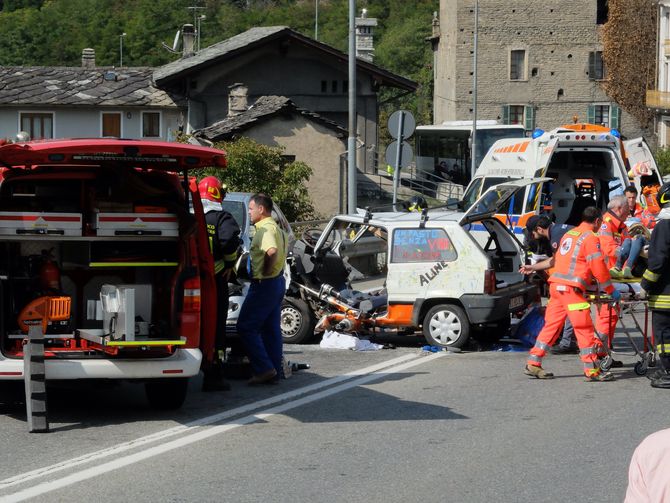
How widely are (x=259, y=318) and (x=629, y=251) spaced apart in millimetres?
5152

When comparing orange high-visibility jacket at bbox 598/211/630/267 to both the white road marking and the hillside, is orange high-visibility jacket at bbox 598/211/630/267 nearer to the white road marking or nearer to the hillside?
the white road marking

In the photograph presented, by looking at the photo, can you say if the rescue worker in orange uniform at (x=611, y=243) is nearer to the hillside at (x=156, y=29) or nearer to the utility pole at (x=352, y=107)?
the utility pole at (x=352, y=107)

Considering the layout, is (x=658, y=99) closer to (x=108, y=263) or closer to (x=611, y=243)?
(x=611, y=243)

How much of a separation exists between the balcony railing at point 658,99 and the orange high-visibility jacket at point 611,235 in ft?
182

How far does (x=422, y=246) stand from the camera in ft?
46.1

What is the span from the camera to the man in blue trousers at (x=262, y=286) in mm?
11281

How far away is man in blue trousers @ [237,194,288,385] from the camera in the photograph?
11281 millimetres

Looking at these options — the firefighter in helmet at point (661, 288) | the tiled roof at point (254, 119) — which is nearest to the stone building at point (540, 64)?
the tiled roof at point (254, 119)

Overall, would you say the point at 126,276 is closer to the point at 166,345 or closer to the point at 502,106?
the point at 166,345

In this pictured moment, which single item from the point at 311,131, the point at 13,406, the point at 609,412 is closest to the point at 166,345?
the point at 13,406

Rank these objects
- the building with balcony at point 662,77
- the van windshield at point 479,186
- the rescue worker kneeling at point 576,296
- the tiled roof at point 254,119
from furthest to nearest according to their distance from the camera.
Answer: the building with balcony at point 662,77
the tiled roof at point 254,119
the van windshield at point 479,186
the rescue worker kneeling at point 576,296

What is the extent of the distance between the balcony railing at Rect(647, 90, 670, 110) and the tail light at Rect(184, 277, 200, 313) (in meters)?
61.6

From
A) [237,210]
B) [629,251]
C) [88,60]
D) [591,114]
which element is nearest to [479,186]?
[237,210]

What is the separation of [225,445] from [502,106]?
69.0 metres
